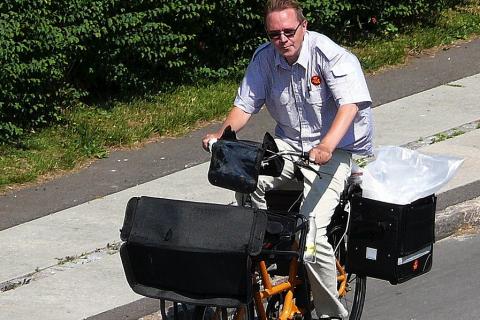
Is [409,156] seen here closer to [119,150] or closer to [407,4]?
[119,150]

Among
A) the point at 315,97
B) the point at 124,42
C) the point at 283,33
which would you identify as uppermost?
the point at 283,33

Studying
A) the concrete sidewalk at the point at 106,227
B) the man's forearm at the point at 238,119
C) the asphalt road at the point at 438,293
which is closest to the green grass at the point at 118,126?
the concrete sidewalk at the point at 106,227

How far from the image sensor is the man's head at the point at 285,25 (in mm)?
5105

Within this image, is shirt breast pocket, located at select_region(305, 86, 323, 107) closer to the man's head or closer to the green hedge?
the man's head

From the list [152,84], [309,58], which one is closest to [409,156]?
[309,58]

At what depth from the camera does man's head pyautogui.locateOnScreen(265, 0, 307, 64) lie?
511cm

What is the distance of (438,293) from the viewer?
6473 millimetres

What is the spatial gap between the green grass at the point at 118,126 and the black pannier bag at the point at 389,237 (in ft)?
11.2

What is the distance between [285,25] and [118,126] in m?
4.24

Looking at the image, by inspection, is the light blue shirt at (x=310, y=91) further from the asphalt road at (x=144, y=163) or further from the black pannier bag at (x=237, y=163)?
the asphalt road at (x=144, y=163)

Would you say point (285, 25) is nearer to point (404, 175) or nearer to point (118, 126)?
point (404, 175)

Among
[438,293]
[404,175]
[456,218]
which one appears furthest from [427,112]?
[404,175]

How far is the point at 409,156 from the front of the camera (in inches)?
229

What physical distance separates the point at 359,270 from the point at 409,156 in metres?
0.67
